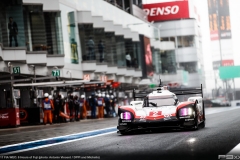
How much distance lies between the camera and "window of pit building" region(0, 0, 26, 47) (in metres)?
32.7

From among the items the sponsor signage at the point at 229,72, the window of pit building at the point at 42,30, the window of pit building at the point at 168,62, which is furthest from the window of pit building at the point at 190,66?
the window of pit building at the point at 42,30

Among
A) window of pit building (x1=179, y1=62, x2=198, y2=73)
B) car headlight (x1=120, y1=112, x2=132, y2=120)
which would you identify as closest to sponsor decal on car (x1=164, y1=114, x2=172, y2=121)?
car headlight (x1=120, y1=112, x2=132, y2=120)

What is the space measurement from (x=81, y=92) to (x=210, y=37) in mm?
91885

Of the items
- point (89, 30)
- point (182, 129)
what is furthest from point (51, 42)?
point (182, 129)

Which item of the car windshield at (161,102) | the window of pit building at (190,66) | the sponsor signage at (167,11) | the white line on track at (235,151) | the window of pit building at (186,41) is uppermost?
the sponsor signage at (167,11)

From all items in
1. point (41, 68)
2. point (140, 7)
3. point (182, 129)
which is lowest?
point (182, 129)

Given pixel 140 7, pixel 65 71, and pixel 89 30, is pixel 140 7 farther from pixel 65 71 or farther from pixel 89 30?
pixel 65 71

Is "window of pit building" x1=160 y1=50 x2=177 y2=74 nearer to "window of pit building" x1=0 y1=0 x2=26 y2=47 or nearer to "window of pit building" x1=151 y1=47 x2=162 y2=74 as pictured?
"window of pit building" x1=151 y1=47 x2=162 y2=74

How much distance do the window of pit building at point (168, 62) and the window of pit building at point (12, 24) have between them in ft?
157

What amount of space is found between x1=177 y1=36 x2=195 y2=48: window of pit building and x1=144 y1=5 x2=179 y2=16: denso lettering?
223 inches

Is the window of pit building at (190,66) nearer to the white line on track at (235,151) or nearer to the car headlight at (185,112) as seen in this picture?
the car headlight at (185,112)

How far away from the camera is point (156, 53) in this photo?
76.7 metres

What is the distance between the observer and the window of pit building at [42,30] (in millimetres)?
35688

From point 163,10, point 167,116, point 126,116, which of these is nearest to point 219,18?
point 163,10
